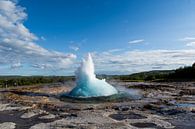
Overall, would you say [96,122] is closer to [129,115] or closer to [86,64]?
[129,115]

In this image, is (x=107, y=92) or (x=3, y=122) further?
(x=107, y=92)

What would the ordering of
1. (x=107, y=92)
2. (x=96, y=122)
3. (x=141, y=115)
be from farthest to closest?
(x=107, y=92)
(x=141, y=115)
(x=96, y=122)

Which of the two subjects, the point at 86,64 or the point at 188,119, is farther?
the point at 86,64

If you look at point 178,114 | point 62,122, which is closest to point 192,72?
point 178,114

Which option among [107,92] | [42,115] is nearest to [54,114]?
[42,115]

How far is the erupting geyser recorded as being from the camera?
132 feet

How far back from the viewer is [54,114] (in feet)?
78.6

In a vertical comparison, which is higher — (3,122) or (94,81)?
(94,81)

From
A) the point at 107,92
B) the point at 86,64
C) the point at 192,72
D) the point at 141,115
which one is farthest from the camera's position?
the point at 192,72

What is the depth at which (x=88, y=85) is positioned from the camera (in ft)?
138

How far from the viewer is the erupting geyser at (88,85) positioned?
132 feet

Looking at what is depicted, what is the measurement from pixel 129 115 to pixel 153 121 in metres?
3.13

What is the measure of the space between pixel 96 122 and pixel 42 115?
5.57 metres

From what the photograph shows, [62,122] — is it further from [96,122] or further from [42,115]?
[42,115]
